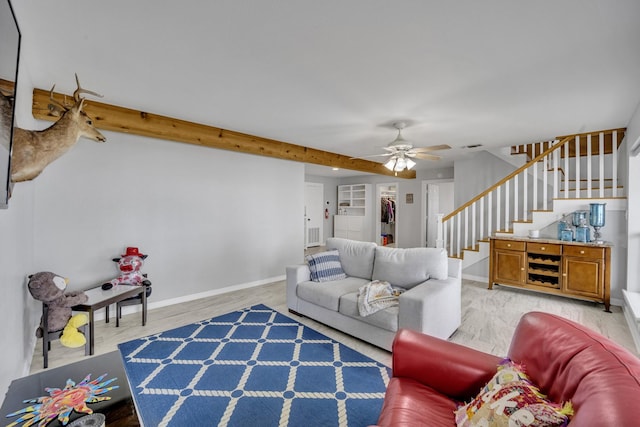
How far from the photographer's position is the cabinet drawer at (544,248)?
400cm

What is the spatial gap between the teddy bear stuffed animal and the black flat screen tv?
149 centimetres

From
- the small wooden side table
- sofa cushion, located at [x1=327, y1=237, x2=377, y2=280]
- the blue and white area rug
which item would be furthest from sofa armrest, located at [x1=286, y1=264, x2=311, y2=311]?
the small wooden side table

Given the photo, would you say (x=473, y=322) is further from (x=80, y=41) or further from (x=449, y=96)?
(x=80, y=41)

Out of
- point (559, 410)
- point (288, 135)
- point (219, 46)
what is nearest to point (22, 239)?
point (219, 46)

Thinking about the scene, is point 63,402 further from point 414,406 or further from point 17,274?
point 17,274

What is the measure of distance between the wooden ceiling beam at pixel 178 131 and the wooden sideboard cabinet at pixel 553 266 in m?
3.34

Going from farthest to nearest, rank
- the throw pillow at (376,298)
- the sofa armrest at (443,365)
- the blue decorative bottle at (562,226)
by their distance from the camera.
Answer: the blue decorative bottle at (562,226)
the throw pillow at (376,298)
the sofa armrest at (443,365)

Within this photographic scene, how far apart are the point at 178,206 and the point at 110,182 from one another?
0.79 m

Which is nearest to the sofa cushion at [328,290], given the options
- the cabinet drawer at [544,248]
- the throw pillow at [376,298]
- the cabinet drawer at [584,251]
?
the throw pillow at [376,298]

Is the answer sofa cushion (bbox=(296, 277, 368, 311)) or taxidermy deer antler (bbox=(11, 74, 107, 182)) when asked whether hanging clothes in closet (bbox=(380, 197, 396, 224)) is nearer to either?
sofa cushion (bbox=(296, 277, 368, 311))

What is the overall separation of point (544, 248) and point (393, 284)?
2.59m

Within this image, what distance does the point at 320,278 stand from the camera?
11.1 feet

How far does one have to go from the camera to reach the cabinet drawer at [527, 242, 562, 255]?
400 cm

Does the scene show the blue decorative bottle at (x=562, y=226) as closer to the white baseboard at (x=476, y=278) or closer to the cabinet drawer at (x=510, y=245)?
the cabinet drawer at (x=510, y=245)
